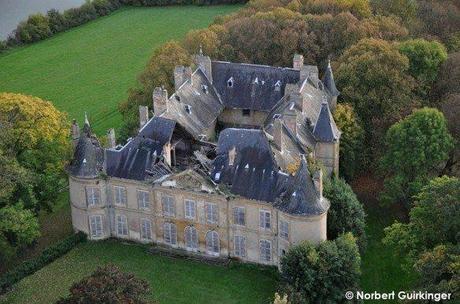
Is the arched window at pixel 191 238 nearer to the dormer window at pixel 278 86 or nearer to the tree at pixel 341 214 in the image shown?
the tree at pixel 341 214

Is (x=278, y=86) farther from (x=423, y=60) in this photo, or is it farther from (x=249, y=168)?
(x=249, y=168)

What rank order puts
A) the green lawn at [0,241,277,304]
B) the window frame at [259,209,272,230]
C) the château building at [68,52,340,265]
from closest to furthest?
the green lawn at [0,241,277,304] < the château building at [68,52,340,265] < the window frame at [259,209,272,230]

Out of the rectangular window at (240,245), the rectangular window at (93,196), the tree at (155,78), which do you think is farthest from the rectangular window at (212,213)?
the tree at (155,78)

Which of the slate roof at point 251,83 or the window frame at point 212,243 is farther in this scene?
the slate roof at point 251,83

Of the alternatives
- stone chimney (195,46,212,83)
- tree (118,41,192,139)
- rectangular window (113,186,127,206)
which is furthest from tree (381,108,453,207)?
tree (118,41,192,139)

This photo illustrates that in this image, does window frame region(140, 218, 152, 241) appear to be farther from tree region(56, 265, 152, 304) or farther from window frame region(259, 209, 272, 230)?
tree region(56, 265, 152, 304)

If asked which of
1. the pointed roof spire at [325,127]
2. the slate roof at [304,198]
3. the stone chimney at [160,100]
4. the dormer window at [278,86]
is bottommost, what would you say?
the slate roof at [304,198]
